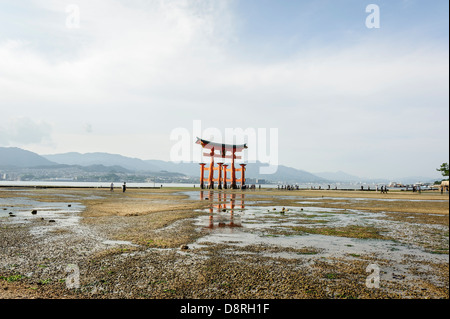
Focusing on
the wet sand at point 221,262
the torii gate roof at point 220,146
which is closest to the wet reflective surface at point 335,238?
the wet sand at point 221,262

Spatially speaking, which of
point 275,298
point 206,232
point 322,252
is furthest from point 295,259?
point 206,232

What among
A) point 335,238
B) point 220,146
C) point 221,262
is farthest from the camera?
point 220,146

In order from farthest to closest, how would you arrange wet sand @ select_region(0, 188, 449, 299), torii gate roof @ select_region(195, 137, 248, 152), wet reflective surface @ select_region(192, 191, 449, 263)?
torii gate roof @ select_region(195, 137, 248, 152), wet reflective surface @ select_region(192, 191, 449, 263), wet sand @ select_region(0, 188, 449, 299)

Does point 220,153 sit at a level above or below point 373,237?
above

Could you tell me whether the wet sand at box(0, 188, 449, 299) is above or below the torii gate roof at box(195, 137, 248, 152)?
below

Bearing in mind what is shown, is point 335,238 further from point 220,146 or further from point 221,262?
point 220,146

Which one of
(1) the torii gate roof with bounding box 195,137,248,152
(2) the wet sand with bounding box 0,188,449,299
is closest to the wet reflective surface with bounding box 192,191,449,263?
(2) the wet sand with bounding box 0,188,449,299

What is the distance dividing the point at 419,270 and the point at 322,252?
2.43 m

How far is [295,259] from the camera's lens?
738cm

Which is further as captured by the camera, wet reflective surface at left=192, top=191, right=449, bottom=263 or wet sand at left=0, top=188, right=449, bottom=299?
wet reflective surface at left=192, top=191, right=449, bottom=263

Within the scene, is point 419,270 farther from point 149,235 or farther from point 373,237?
point 149,235

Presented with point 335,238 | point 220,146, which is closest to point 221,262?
point 335,238

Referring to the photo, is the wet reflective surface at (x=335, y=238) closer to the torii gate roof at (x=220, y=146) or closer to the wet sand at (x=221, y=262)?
the wet sand at (x=221, y=262)

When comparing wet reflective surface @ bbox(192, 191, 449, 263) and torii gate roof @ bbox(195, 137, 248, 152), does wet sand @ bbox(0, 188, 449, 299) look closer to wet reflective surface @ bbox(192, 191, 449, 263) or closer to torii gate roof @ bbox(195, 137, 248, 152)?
wet reflective surface @ bbox(192, 191, 449, 263)
